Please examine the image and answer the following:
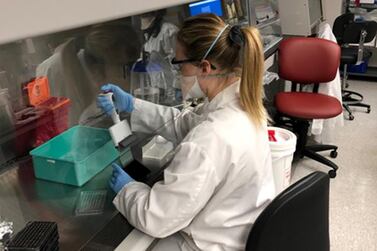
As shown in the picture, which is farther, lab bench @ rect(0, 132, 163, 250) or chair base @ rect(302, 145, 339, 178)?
chair base @ rect(302, 145, 339, 178)

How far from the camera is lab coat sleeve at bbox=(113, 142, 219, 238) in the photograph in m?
1.04

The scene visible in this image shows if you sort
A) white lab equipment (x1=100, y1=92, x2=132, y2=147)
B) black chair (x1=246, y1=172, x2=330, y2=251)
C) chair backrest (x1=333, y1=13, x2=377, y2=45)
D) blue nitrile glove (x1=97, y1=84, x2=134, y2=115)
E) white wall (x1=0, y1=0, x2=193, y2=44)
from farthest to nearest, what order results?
chair backrest (x1=333, y1=13, x2=377, y2=45)
blue nitrile glove (x1=97, y1=84, x2=134, y2=115)
white lab equipment (x1=100, y1=92, x2=132, y2=147)
black chair (x1=246, y1=172, x2=330, y2=251)
white wall (x1=0, y1=0, x2=193, y2=44)

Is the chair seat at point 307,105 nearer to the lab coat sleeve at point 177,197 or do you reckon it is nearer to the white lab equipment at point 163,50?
the white lab equipment at point 163,50

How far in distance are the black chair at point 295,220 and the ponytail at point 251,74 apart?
27 centimetres

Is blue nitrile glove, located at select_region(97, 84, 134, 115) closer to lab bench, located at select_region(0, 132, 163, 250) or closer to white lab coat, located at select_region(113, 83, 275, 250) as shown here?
lab bench, located at select_region(0, 132, 163, 250)

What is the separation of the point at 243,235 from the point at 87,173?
1.86 ft

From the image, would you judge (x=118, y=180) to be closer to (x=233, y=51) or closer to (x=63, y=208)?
(x=63, y=208)

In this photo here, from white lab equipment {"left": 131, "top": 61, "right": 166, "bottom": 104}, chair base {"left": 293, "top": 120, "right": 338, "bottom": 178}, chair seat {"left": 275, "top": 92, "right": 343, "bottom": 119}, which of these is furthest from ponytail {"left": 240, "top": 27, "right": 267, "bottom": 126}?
chair base {"left": 293, "top": 120, "right": 338, "bottom": 178}

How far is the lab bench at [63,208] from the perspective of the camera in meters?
1.06

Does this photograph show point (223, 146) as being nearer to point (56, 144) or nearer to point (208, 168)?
point (208, 168)

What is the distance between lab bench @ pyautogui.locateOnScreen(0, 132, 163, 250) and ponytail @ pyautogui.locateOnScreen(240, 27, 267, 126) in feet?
1.40

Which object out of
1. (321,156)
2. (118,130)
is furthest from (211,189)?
(321,156)

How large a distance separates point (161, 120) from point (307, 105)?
1.48 meters

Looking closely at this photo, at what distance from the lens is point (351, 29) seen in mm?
4066
